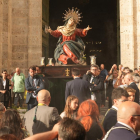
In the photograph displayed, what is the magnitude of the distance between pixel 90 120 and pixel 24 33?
12.4 metres

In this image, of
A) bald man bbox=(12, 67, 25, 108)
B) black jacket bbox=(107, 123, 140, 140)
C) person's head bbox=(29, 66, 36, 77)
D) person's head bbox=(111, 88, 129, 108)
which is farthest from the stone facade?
black jacket bbox=(107, 123, 140, 140)

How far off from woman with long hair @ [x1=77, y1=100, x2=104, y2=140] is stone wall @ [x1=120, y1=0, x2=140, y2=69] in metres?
11.5

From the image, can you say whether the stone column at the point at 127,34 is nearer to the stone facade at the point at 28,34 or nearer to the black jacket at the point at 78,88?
the stone facade at the point at 28,34

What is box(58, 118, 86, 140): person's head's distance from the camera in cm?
239

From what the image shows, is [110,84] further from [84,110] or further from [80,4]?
[80,4]

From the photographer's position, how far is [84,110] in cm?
436

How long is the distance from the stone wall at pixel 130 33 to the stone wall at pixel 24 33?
4.03 m

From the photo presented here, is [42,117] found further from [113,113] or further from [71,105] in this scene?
[113,113]

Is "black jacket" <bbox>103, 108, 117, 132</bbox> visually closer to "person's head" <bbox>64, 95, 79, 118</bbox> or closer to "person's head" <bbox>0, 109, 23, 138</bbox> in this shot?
"person's head" <bbox>64, 95, 79, 118</bbox>

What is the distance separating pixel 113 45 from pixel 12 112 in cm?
2157

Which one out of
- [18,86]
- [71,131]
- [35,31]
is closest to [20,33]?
[35,31]

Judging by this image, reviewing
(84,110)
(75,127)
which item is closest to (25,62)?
(84,110)

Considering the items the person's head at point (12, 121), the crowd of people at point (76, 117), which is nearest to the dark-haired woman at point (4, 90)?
the crowd of people at point (76, 117)

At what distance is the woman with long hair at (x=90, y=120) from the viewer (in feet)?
14.2
